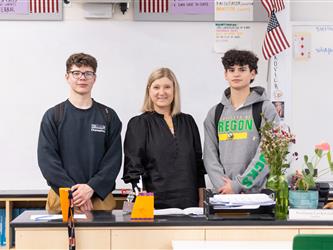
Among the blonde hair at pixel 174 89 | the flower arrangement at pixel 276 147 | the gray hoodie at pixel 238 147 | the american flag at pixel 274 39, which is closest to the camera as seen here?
the flower arrangement at pixel 276 147

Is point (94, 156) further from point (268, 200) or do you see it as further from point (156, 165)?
point (268, 200)

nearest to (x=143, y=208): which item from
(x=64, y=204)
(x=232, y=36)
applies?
(x=64, y=204)

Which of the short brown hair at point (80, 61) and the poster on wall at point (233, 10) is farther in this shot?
the poster on wall at point (233, 10)

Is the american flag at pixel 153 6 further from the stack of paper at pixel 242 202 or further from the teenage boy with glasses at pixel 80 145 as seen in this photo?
the stack of paper at pixel 242 202

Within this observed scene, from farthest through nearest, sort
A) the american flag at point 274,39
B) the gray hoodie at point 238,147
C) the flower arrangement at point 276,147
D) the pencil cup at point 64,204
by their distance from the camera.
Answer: the american flag at point 274,39 < the gray hoodie at point 238,147 < the flower arrangement at point 276,147 < the pencil cup at point 64,204

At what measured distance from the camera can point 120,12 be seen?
4.50 m

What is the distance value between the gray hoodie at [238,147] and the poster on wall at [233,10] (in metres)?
1.22

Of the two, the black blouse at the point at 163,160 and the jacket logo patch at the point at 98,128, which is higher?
the jacket logo patch at the point at 98,128

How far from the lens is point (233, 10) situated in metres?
4.54

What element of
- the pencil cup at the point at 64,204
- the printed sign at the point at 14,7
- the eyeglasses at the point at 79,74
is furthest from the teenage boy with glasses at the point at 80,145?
the printed sign at the point at 14,7

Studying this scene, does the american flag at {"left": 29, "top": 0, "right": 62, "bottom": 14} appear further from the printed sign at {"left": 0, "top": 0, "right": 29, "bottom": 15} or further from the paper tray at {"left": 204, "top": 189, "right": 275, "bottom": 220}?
the paper tray at {"left": 204, "top": 189, "right": 275, "bottom": 220}

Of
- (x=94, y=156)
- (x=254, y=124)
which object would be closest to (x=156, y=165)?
(x=94, y=156)

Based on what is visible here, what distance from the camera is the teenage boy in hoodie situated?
3.33 metres

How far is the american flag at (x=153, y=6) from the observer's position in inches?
177
